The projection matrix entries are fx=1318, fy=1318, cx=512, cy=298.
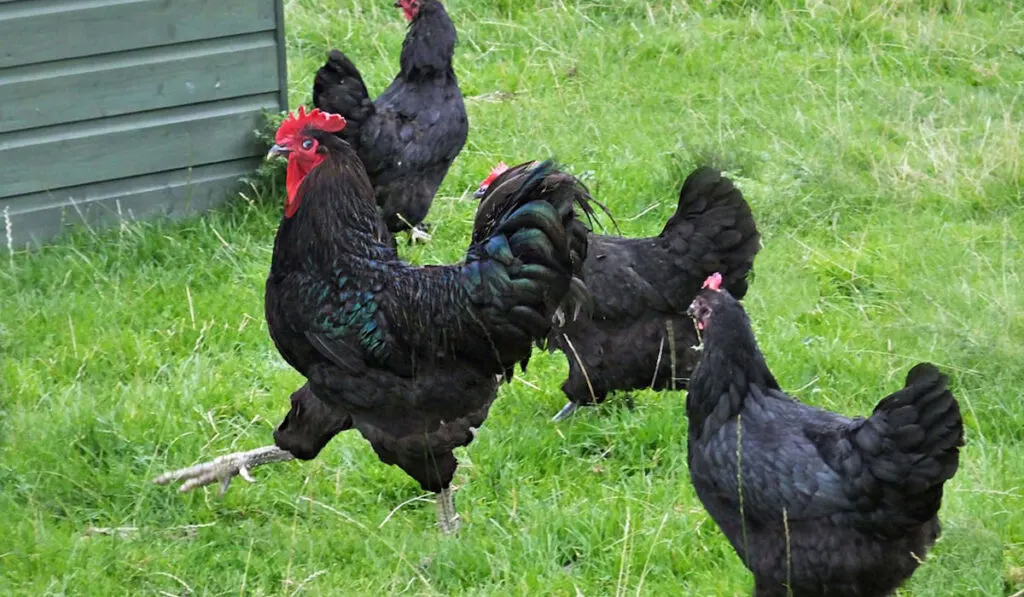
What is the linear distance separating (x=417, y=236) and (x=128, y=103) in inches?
72.7

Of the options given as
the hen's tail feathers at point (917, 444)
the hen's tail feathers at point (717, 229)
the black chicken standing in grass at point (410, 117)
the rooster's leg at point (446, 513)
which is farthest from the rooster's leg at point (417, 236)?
the hen's tail feathers at point (917, 444)

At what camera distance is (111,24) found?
751cm

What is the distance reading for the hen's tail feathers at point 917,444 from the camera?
4.07 meters

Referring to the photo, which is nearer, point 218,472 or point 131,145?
point 218,472

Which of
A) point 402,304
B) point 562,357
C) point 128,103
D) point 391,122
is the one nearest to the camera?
point 402,304

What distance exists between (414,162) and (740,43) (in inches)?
146

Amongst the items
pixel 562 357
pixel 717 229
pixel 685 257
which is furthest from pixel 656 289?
pixel 562 357

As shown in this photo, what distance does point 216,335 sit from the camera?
666 cm

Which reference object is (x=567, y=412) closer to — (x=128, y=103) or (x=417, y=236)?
(x=417, y=236)

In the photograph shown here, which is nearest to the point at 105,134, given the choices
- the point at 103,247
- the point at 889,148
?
the point at 103,247

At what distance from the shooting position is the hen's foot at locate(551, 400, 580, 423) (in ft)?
20.1

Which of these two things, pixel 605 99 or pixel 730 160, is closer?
pixel 730 160

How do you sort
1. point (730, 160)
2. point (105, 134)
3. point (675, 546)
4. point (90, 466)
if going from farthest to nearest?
1. point (730, 160)
2. point (105, 134)
3. point (90, 466)
4. point (675, 546)

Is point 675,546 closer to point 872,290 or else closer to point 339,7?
point 872,290
